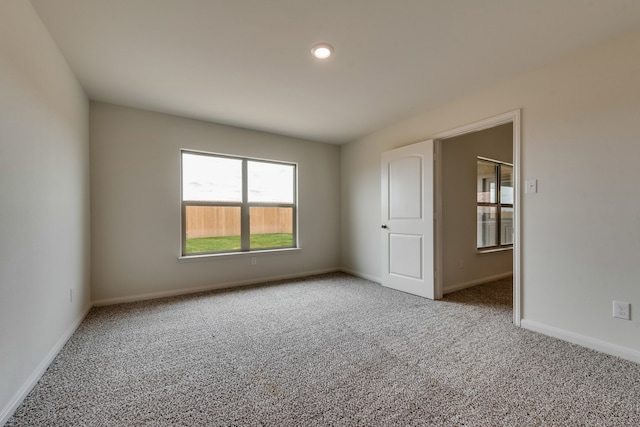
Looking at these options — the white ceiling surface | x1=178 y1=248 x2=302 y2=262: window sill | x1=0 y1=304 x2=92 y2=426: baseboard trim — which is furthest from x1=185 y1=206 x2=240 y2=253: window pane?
x1=0 y1=304 x2=92 y2=426: baseboard trim

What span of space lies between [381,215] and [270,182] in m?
1.86

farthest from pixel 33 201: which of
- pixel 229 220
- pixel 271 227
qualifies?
pixel 271 227

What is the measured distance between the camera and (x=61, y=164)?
88.2 inches

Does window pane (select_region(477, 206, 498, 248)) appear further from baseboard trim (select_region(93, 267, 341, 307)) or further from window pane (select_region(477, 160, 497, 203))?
baseboard trim (select_region(93, 267, 341, 307))

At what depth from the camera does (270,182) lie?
4457mm

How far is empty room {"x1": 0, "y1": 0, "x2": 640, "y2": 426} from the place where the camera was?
1.57 m

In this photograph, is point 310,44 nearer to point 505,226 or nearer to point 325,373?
point 325,373

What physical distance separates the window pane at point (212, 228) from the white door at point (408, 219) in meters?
2.25

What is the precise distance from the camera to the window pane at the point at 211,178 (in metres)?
3.78

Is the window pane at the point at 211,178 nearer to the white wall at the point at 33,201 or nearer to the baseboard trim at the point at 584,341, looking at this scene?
the white wall at the point at 33,201

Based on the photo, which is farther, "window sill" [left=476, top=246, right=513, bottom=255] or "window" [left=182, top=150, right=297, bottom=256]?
"window sill" [left=476, top=246, right=513, bottom=255]

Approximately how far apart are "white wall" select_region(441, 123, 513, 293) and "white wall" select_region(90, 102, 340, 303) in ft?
8.28

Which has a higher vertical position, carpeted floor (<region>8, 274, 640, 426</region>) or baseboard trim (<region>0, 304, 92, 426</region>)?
baseboard trim (<region>0, 304, 92, 426</region>)

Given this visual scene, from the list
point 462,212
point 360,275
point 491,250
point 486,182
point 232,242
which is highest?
point 486,182
